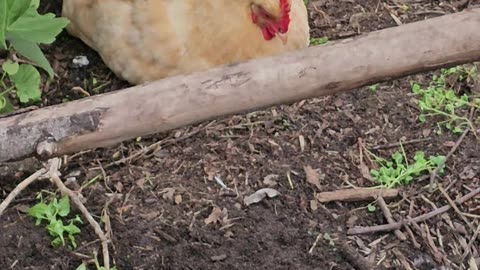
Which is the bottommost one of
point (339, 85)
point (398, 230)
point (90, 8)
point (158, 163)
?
point (398, 230)

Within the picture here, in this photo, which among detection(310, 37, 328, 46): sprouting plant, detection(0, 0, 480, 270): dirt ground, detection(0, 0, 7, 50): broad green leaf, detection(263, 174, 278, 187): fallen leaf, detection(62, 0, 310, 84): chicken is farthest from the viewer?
detection(310, 37, 328, 46): sprouting plant

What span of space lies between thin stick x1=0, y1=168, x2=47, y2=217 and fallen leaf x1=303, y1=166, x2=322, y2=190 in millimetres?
851

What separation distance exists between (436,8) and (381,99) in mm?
667

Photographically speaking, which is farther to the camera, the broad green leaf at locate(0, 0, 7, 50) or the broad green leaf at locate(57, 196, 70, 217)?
the broad green leaf at locate(57, 196, 70, 217)

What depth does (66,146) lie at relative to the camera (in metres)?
1.84

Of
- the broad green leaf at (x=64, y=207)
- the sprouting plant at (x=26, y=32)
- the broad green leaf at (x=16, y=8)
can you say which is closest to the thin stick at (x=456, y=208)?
the broad green leaf at (x=64, y=207)

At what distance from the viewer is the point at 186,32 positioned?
113 inches

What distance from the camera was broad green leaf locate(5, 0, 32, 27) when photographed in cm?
233

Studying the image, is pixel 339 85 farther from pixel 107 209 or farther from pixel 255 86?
pixel 107 209

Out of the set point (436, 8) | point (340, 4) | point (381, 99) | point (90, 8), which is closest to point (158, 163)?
point (90, 8)

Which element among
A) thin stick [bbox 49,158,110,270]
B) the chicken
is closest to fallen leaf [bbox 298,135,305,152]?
the chicken

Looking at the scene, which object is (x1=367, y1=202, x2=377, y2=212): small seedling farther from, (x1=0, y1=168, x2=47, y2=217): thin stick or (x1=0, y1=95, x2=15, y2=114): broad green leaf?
(x1=0, y1=95, x2=15, y2=114): broad green leaf

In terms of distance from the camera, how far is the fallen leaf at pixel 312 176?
8.93ft

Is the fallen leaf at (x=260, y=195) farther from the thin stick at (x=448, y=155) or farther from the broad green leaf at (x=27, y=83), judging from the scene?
the broad green leaf at (x=27, y=83)
